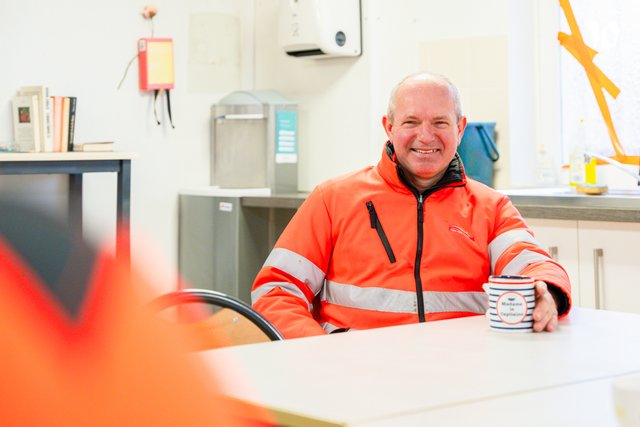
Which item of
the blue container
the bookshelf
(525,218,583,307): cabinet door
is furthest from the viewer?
the blue container

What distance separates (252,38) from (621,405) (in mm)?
4294

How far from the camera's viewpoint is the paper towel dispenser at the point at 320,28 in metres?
4.23

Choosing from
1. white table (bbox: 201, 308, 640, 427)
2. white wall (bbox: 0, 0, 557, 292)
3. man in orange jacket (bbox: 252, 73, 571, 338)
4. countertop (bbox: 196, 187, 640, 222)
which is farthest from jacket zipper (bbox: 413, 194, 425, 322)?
white wall (bbox: 0, 0, 557, 292)

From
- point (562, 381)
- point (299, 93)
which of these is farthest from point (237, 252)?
point (562, 381)

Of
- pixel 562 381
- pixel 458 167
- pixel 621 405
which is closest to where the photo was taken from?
pixel 621 405

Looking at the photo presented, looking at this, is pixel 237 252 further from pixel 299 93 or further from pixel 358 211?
pixel 358 211

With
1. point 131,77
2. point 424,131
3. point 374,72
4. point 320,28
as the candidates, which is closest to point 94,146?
point 131,77

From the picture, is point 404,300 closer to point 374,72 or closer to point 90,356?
point 90,356

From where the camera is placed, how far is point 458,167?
7.79 feet

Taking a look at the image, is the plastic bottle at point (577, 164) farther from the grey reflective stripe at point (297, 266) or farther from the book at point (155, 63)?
the book at point (155, 63)

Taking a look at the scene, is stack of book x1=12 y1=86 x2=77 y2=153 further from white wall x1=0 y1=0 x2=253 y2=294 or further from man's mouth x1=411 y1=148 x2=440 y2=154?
man's mouth x1=411 y1=148 x2=440 y2=154

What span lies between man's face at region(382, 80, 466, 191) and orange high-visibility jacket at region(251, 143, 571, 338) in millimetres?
60

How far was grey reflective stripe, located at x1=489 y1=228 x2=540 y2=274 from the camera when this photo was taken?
2.20 metres

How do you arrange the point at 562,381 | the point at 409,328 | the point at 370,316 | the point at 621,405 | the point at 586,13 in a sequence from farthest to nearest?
the point at 586,13
the point at 370,316
the point at 409,328
the point at 562,381
the point at 621,405
